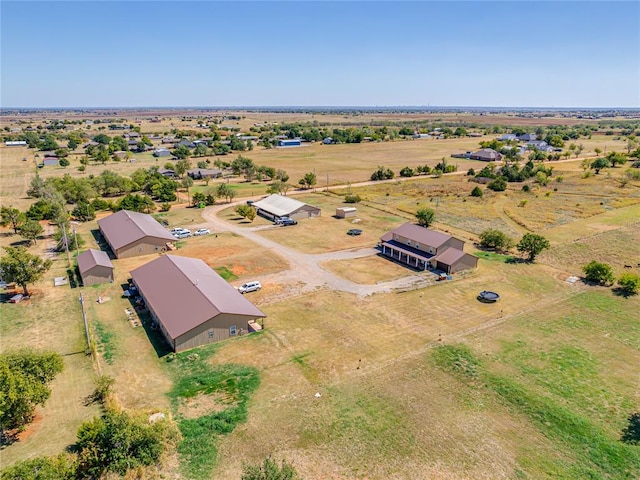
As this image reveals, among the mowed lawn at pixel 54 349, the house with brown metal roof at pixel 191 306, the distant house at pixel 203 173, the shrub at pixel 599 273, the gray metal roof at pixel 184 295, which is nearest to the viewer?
the mowed lawn at pixel 54 349

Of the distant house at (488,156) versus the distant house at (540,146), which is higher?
the distant house at (540,146)

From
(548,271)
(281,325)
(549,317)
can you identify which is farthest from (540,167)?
(281,325)

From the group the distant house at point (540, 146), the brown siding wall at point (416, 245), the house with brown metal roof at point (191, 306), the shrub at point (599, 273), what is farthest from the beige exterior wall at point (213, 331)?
the distant house at point (540, 146)

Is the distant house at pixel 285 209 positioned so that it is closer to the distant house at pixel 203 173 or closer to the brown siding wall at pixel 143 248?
the brown siding wall at pixel 143 248

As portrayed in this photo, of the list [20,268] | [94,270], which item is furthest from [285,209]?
[20,268]

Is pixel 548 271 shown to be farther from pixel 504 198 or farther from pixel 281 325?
pixel 504 198

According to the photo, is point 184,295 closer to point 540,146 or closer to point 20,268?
point 20,268

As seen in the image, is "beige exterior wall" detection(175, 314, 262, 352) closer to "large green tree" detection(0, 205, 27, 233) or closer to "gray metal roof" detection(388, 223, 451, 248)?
"gray metal roof" detection(388, 223, 451, 248)
